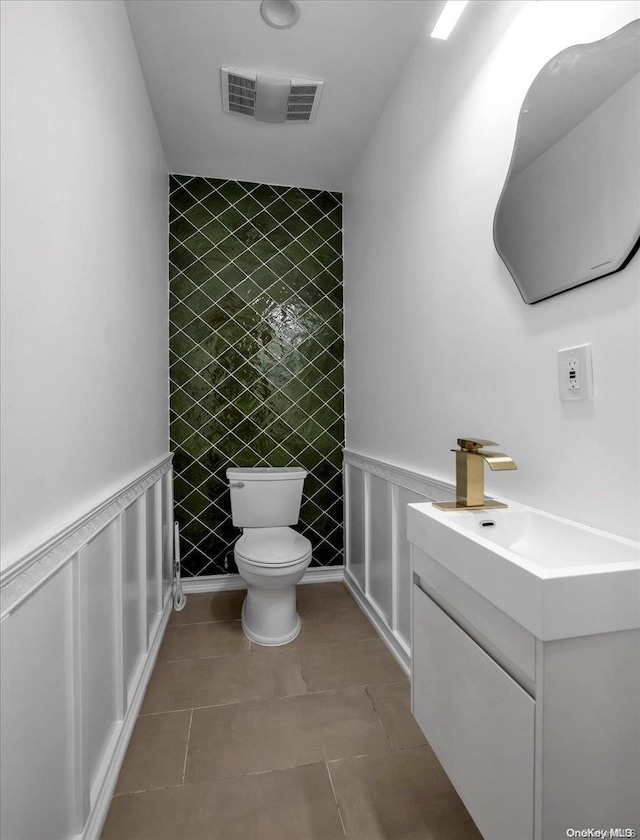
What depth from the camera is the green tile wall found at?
268 centimetres

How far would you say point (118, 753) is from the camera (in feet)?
4.44

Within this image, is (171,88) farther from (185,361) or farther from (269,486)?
(269,486)

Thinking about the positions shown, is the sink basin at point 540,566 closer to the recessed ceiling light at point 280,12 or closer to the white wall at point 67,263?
the white wall at point 67,263

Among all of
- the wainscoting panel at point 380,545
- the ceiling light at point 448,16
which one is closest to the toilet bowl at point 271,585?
the wainscoting panel at point 380,545

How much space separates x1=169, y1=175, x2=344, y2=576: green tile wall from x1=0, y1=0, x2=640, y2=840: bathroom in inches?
0.7

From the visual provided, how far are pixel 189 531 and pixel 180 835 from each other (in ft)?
5.39

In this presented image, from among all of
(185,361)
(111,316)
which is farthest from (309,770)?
(185,361)

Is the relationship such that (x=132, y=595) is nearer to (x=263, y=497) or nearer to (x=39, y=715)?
(x=39, y=715)

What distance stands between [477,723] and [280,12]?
89.3 inches

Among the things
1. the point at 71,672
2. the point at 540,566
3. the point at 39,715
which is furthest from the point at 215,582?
the point at 540,566

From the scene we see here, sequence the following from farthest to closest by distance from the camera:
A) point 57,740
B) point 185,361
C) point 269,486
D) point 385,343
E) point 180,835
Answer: point 185,361 → point 269,486 → point 385,343 → point 180,835 → point 57,740

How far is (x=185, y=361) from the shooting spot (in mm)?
2674

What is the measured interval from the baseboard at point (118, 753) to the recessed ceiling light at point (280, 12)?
253 centimetres

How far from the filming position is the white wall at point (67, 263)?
0.80m
